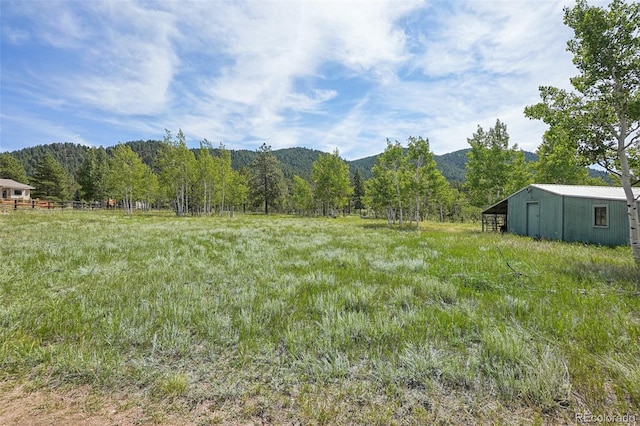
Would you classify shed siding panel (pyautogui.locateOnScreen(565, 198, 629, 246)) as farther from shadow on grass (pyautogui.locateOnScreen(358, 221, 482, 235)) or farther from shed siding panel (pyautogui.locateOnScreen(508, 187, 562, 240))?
shadow on grass (pyautogui.locateOnScreen(358, 221, 482, 235))

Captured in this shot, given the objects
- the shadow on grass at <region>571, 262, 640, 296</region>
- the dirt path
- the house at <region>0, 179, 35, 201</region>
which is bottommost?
the dirt path

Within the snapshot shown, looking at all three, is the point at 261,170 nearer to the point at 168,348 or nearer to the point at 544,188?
the point at 544,188

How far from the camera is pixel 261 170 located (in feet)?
217

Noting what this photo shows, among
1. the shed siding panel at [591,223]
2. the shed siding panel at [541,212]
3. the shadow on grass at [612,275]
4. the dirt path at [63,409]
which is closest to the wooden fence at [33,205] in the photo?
the dirt path at [63,409]

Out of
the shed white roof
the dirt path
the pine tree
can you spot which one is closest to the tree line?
the pine tree

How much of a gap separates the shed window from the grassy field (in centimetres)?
1166

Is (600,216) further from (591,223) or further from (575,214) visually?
(575,214)

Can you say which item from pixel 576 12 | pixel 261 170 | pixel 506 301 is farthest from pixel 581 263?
pixel 261 170

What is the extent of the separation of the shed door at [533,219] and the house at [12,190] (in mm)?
68923

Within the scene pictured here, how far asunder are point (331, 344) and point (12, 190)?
70.8 metres

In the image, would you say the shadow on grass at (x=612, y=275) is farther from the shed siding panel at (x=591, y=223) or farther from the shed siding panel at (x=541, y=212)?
the shed siding panel at (x=541, y=212)

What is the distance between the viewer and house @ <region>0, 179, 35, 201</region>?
4553cm

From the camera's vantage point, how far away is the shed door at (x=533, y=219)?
67.7ft

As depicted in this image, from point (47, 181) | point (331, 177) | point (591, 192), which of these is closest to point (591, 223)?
point (591, 192)
